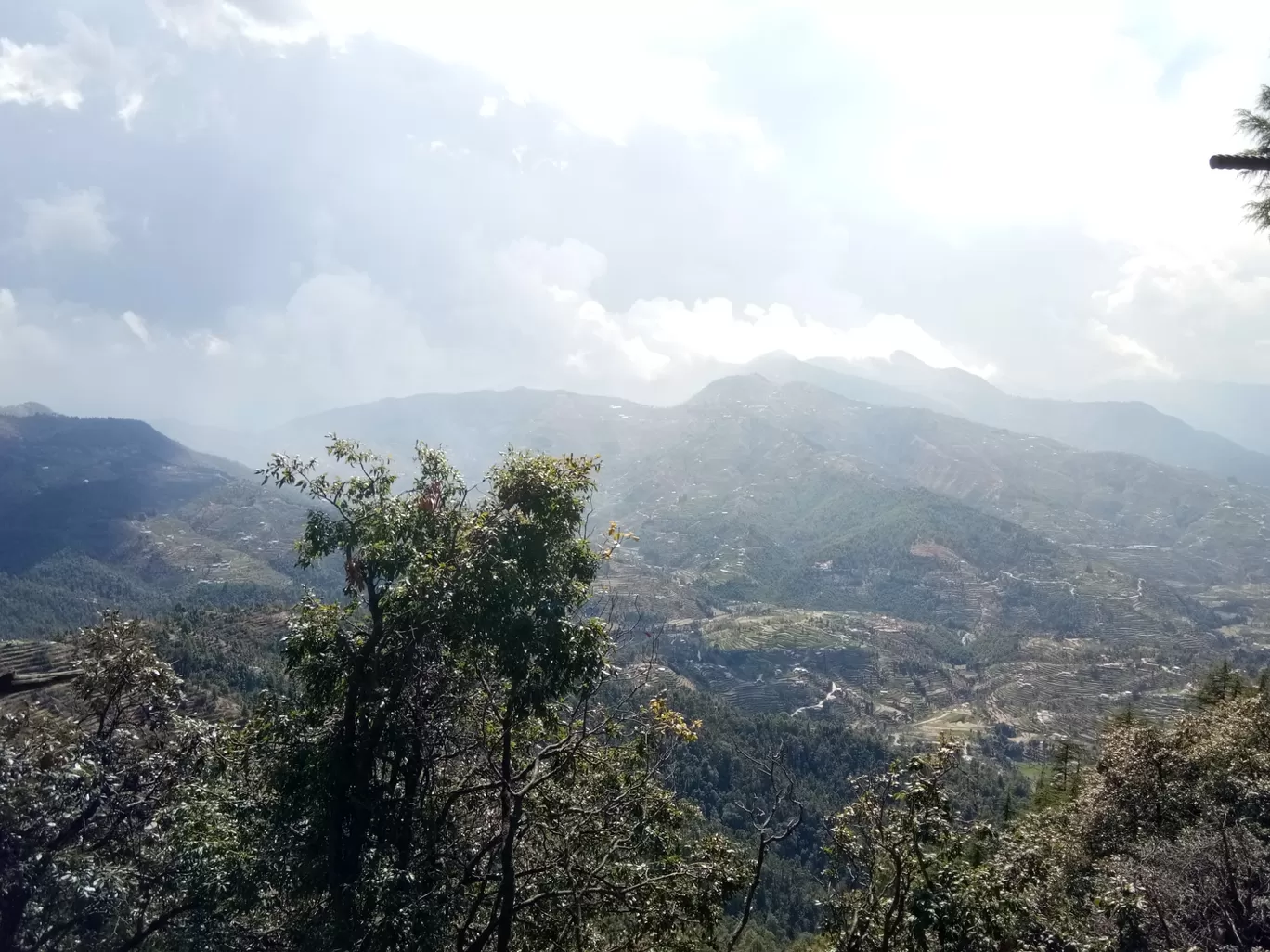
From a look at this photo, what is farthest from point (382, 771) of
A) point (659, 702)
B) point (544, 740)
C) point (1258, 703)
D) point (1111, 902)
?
point (1258, 703)

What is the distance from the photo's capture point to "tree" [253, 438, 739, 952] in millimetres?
10516

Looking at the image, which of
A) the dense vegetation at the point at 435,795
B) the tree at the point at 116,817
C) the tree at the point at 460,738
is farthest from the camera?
the tree at the point at 460,738

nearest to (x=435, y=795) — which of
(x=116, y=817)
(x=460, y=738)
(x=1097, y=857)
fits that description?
(x=460, y=738)

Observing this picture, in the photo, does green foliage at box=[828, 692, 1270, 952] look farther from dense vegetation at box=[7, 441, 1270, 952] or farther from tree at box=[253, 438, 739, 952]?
tree at box=[253, 438, 739, 952]

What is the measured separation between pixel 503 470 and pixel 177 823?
7935 mm

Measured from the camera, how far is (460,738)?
12.4 m

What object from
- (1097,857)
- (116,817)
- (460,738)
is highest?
(460,738)

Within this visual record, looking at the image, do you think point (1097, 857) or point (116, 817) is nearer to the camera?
point (116, 817)

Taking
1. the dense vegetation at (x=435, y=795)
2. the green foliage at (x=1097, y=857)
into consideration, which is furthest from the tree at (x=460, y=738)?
the green foliage at (x=1097, y=857)

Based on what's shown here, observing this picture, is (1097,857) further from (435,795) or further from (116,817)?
(116,817)

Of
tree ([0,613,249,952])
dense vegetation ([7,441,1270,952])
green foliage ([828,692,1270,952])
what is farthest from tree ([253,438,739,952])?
green foliage ([828,692,1270,952])

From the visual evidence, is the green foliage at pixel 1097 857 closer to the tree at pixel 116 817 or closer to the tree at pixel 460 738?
the tree at pixel 460 738

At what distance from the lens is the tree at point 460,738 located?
10.5 meters

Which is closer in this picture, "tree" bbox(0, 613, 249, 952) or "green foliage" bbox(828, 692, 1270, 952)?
"tree" bbox(0, 613, 249, 952)
